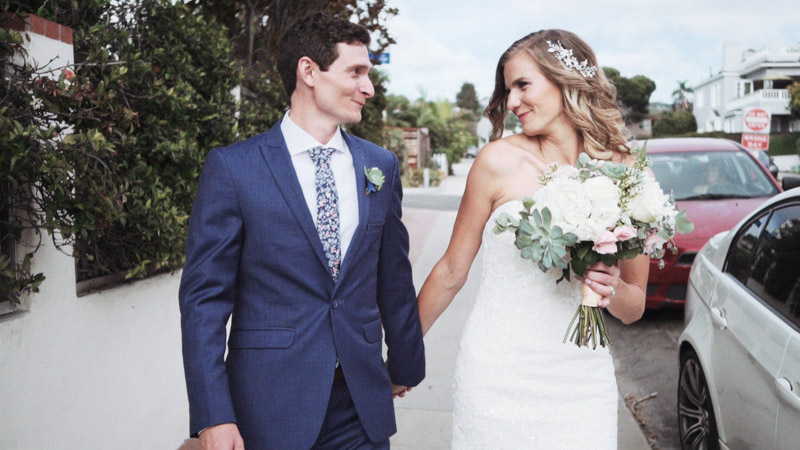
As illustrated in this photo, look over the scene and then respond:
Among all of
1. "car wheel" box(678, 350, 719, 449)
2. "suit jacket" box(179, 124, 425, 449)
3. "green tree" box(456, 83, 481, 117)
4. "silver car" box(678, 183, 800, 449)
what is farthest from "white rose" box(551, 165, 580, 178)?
"green tree" box(456, 83, 481, 117)

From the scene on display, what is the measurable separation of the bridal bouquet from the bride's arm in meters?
Result: 0.31

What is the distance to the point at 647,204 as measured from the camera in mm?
2443

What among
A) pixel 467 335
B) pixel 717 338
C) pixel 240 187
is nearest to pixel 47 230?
pixel 240 187

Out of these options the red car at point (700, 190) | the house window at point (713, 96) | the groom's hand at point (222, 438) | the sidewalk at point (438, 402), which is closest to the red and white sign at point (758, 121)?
the red car at point (700, 190)

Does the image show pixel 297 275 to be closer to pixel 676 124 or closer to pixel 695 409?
pixel 695 409

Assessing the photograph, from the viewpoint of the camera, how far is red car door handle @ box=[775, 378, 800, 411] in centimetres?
284

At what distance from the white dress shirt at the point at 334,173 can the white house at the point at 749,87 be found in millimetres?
64251

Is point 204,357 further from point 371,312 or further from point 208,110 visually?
point 208,110

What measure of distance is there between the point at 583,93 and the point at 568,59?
0.46 ft

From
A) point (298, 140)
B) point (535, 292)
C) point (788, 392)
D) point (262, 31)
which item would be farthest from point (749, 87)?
point (298, 140)

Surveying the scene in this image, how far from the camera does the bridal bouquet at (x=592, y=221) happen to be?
2.42m

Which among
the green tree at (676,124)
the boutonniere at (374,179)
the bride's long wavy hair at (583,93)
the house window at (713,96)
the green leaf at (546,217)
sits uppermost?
the house window at (713,96)

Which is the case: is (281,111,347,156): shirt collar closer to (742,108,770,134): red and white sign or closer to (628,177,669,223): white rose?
(628,177,669,223): white rose

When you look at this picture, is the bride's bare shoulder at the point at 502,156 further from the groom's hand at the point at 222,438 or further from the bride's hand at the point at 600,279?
the groom's hand at the point at 222,438
